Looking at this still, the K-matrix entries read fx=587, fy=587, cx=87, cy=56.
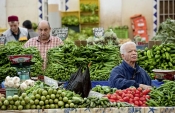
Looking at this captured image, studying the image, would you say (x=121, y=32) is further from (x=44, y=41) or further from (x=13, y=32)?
(x=44, y=41)

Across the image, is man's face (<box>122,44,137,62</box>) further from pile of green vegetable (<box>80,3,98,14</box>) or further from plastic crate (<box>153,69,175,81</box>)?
pile of green vegetable (<box>80,3,98,14</box>)

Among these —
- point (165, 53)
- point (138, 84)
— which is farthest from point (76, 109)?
point (165, 53)

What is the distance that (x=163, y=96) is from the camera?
735cm

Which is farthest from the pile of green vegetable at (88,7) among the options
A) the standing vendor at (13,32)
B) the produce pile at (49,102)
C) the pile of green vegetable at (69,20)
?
the produce pile at (49,102)

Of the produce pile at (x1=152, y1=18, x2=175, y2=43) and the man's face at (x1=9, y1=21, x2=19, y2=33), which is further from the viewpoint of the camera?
the produce pile at (x1=152, y1=18, x2=175, y2=43)

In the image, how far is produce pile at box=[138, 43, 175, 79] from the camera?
36.4 feet

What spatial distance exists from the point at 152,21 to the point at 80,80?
12805 millimetres

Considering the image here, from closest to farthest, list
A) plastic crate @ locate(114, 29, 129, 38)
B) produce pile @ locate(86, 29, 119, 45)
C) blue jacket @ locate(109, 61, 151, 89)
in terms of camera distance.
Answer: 1. blue jacket @ locate(109, 61, 151, 89)
2. produce pile @ locate(86, 29, 119, 45)
3. plastic crate @ locate(114, 29, 129, 38)

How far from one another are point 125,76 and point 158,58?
231cm

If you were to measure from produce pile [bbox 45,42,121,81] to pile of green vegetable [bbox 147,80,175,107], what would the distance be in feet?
10.4

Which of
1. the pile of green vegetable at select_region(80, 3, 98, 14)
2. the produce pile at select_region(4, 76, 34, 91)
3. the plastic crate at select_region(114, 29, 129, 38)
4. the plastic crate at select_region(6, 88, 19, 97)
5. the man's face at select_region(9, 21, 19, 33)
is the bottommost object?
the plastic crate at select_region(6, 88, 19, 97)

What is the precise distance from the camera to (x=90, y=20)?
67.4ft

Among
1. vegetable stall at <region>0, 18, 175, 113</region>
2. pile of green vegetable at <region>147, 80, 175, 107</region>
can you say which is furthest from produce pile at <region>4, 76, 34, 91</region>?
pile of green vegetable at <region>147, 80, 175, 107</region>

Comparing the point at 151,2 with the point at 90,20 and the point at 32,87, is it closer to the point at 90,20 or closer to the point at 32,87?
the point at 90,20
